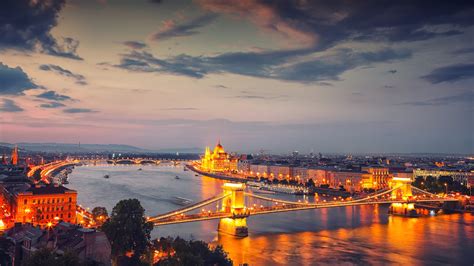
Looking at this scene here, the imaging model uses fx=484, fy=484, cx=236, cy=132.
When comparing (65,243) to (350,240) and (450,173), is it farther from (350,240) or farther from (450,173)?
(450,173)

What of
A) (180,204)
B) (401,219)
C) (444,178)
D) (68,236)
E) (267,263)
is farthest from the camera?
(444,178)

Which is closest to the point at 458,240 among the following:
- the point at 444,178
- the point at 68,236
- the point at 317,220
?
the point at 317,220

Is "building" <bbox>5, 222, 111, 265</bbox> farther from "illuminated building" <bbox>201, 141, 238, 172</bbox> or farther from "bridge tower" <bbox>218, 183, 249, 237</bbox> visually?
"illuminated building" <bbox>201, 141, 238, 172</bbox>

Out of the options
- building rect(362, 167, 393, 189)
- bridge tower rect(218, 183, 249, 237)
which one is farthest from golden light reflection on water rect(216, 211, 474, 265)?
building rect(362, 167, 393, 189)

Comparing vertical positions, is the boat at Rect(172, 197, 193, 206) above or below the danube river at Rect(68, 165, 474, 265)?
above

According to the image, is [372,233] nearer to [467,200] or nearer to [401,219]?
[401,219]

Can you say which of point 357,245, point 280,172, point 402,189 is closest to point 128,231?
point 357,245

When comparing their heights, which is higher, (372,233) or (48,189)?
(48,189)
